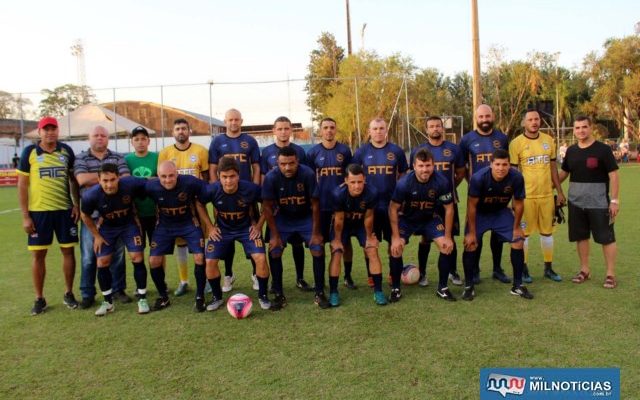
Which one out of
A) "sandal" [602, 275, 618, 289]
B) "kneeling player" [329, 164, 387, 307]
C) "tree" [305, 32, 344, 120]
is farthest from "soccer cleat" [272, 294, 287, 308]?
"tree" [305, 32, 344, 120]

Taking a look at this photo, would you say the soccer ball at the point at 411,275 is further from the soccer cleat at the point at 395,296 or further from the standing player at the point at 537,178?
the standing player at the point at 537,178

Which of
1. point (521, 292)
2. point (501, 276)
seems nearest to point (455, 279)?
point (501, 276)

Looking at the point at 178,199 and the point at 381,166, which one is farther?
the point at 381,166

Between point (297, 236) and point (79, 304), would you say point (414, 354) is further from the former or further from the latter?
point (79, 304)

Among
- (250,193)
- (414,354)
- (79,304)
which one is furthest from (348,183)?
(79,304)

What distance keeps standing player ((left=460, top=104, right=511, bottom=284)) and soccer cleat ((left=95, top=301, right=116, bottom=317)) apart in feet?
12.9

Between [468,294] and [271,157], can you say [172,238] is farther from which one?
[468,294]

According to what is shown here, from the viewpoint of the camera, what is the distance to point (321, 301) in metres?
4.89

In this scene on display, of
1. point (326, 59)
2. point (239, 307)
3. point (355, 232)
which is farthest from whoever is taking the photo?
point (326, 59)

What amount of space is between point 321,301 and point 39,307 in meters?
2.82

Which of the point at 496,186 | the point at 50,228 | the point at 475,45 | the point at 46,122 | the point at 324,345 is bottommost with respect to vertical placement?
the point at 324,345

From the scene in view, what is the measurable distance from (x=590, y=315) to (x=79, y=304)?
16.2 ft

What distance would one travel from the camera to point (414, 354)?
3625mm

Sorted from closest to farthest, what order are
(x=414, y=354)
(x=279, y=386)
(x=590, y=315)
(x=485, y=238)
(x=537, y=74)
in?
(x=279, y=386)
(x=414, y=354)
(x=590, y=315)
(x=485, y=238)
(x=537, y=74)
